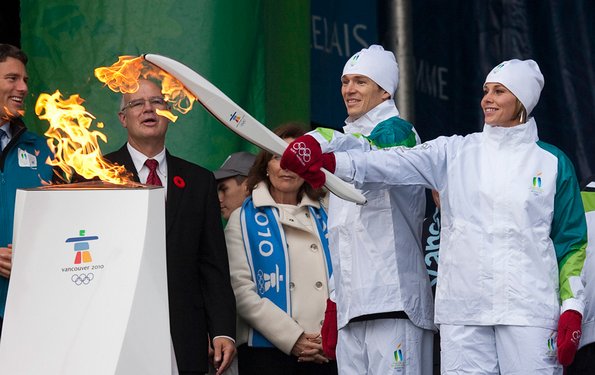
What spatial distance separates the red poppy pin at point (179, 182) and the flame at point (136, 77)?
22cm

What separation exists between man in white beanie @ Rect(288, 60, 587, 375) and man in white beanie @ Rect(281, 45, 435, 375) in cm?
14

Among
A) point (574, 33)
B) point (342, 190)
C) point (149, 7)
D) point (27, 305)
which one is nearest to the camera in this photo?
point (27, 305)

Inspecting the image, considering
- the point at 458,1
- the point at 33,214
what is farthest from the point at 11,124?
the point at 458,1

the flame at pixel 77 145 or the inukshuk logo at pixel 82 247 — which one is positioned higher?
the flame at pixel 77 145

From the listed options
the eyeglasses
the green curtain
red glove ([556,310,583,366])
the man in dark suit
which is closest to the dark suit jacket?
the man in dark suit

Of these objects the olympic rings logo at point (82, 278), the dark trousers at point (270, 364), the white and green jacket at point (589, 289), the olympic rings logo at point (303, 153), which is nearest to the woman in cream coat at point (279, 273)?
the dark trousers at point (270, 364)

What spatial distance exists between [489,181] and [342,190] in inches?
19.3

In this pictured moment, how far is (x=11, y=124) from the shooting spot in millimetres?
4547

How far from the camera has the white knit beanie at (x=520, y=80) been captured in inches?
170

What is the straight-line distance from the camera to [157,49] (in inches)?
224

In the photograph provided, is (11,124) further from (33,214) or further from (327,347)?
(327,347)

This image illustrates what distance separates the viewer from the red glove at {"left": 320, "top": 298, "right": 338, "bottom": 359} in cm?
462

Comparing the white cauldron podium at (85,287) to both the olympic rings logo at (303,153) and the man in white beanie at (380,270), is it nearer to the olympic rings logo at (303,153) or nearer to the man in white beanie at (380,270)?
the olympic rings logo at (303,153)

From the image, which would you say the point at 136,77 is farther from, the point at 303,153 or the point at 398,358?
the point at 398,358
